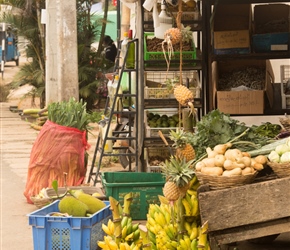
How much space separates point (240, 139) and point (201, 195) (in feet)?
2.86

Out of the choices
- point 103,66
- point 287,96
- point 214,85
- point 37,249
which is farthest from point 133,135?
point 103,66

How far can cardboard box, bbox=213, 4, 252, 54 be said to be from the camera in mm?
9969

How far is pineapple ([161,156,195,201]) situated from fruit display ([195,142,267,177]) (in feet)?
0.33

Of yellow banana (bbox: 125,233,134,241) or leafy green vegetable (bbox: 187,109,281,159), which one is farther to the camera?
leafy green vegetable (bbox: 187,109,281,159)

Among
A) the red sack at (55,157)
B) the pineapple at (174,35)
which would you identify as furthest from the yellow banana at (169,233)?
the red sack at (55,157)

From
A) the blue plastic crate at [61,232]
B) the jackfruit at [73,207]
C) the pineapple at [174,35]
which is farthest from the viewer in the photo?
the pineapple at [174,35]

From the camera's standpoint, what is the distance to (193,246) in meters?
6.14

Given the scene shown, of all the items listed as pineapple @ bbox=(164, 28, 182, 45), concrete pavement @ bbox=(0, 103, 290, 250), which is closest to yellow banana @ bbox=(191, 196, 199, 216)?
concrete pavement @ bbox=(0, 103, 290, 250)

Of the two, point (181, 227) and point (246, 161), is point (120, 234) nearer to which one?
point (181, 227)

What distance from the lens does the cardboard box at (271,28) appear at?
10.0m

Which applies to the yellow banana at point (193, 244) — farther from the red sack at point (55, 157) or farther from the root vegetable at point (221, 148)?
the red sack at point (55, 157)

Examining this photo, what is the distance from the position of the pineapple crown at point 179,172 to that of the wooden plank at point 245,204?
22 centimetres

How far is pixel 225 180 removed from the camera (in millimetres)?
5980

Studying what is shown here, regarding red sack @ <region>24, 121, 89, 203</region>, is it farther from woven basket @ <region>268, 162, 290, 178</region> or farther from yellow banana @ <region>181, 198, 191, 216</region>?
woven basket @ <region>268, 162, 290, 178</region>
